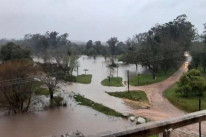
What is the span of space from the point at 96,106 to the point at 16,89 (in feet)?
25.0

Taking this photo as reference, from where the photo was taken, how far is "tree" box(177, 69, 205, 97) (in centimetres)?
2766

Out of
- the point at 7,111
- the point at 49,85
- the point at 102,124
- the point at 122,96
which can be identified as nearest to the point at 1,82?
the point at 7,111

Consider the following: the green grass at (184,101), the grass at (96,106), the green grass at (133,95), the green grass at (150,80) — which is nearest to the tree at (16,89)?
the grass at (96,106)

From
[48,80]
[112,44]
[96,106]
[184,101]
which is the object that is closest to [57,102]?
[48,80]

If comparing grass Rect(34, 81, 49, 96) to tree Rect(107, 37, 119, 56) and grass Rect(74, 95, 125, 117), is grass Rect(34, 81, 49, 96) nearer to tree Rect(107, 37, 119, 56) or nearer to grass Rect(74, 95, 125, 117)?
grass Rect(74, 95, 125, 117)

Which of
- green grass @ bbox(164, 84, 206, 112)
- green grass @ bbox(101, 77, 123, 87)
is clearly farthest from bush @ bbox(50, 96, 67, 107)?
green grass @ bbox(101, 77, 123, 87)

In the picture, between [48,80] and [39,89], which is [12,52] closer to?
[39,89]

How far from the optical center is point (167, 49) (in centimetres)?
4394

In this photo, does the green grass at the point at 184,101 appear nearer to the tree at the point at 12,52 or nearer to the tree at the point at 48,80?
the tree at the point at 48,80

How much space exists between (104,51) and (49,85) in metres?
44.7

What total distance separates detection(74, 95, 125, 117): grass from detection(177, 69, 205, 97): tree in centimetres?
814

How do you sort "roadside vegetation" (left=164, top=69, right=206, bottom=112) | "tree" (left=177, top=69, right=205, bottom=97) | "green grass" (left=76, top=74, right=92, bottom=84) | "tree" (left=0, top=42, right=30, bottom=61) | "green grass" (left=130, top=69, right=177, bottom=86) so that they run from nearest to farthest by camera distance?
1. "roadside vegetation" (left=164, top=69, right=206, bottom=112)
2. "tree" (left=177, top=69, right=205, bottom=97)
3. "green grass" (left=130, top=69, right=177, bottom=86)
4. "tree" (left=0, top=42, right=30, bottom=61)
5. "green grass" (left=76, top=74, right=92, bottom=84)

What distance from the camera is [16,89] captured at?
82.3 ft

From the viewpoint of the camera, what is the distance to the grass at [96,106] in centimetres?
2498
